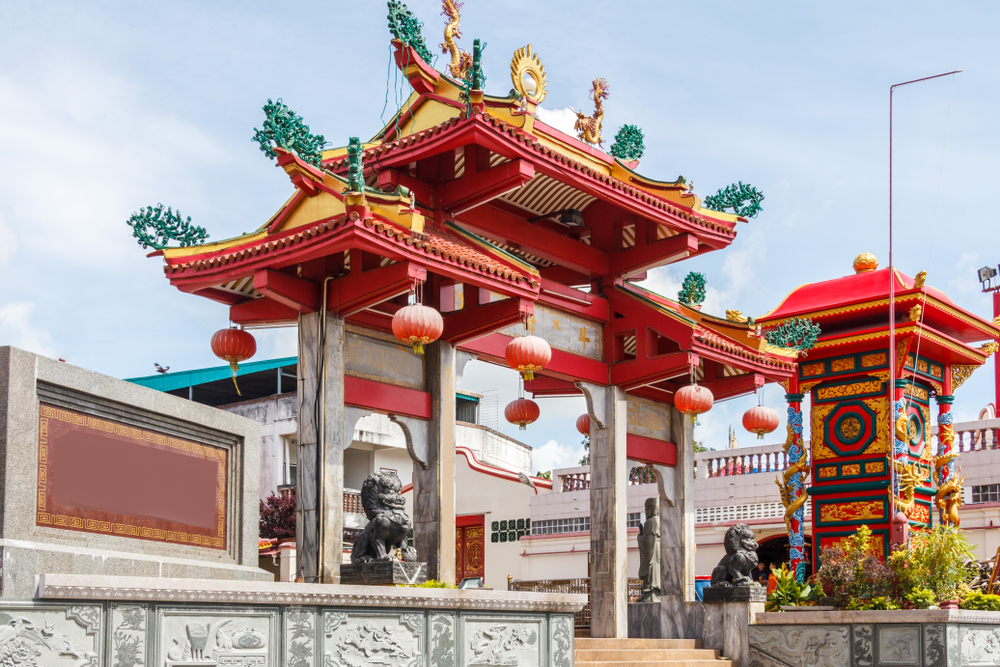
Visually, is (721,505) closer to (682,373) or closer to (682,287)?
(682,287)

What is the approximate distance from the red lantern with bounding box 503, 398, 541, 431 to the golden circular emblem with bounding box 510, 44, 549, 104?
397 centimetres

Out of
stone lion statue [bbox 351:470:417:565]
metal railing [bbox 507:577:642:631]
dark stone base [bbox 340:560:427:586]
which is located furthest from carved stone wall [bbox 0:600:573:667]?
metal railing [bbox 507:577:642:631]

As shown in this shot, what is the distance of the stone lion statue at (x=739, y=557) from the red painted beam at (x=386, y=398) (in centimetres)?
417

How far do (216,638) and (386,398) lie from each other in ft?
13.3

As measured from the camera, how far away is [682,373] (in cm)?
1378

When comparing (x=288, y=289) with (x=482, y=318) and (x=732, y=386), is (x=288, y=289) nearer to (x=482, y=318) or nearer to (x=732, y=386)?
(x=482, y=318)

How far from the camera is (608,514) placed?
1382 centimetres

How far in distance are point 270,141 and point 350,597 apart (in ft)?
14.8

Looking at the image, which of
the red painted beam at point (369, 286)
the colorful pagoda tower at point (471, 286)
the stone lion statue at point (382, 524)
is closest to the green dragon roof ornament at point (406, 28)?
the colorful pagoda tower at point (471, 286)

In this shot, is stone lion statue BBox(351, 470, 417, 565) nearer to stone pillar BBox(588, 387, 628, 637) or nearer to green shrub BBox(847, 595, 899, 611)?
stone pillar BBox(588, 387, 628, 637)

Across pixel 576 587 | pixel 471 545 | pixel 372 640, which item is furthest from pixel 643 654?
pixel 471 545

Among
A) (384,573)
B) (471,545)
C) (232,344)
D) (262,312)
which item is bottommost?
(471,545)

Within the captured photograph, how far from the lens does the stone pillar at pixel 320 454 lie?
10414 millimetres

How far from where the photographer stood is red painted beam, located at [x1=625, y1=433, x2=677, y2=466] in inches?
569
